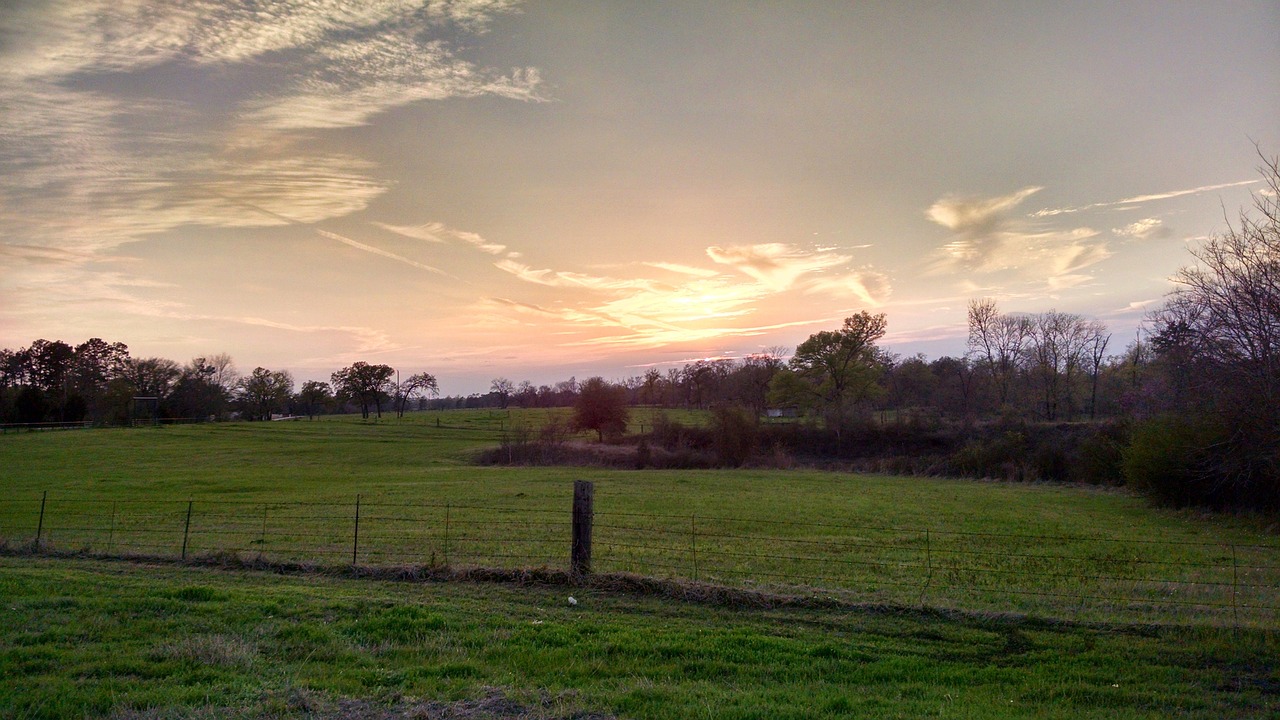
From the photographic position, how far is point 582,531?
10.7 m

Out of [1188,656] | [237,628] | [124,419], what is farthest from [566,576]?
[124,419]

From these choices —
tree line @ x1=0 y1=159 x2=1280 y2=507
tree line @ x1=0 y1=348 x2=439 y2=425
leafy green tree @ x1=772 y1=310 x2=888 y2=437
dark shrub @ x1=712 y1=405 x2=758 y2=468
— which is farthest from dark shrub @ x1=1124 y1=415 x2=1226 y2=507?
tree line @ x1=0 y1=348 x2=439 y2=425

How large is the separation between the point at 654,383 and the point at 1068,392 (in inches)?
2684

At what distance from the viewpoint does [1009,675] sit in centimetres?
668

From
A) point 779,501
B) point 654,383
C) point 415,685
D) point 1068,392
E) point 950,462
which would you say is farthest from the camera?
point 654,383

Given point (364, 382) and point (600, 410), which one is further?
point (364, 382)

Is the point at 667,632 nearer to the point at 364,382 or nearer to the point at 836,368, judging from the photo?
the point at 836,368

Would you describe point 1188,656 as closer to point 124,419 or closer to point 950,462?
point 950,462

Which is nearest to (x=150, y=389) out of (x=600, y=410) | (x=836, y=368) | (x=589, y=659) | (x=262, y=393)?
(x=262, y=393)

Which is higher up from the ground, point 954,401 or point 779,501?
point 954,401

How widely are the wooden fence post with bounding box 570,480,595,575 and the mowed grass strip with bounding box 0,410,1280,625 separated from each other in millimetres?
1417

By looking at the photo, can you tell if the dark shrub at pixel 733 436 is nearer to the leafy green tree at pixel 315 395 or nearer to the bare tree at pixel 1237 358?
the bare tree at pixel 1237 358

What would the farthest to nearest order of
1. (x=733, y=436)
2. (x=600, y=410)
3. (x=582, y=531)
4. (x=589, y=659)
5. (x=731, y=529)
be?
(x=600, y=410) < (x=733, y=436) < (x=731, y=529) < (x=582, y=531) < (x=589, y=659)

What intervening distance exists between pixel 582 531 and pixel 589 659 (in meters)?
3.89
